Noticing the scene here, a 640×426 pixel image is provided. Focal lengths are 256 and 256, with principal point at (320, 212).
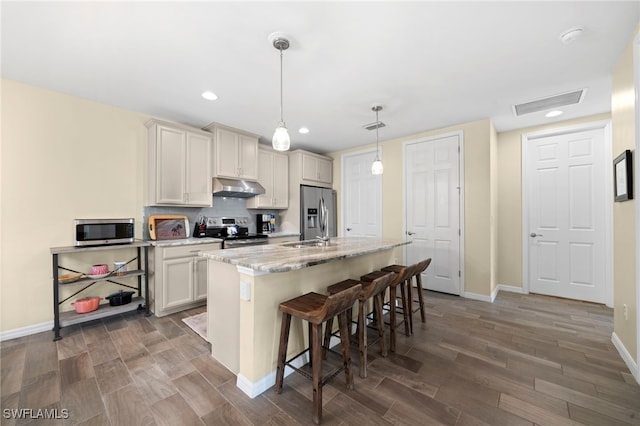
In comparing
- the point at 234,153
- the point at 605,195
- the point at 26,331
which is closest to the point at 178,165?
the point at 234,153

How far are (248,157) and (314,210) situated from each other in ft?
5.28

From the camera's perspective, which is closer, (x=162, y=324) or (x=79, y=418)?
(x=79, y=418)

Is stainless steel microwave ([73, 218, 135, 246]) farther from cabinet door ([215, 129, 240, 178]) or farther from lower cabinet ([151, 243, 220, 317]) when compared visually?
cabinet door ([215, 129, 240, 178])

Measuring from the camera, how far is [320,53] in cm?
213

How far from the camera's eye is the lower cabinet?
3.04 m

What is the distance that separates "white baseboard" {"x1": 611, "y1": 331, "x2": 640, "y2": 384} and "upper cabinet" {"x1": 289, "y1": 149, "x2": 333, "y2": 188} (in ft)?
14.2

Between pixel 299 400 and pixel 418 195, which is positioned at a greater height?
pixel 418 195

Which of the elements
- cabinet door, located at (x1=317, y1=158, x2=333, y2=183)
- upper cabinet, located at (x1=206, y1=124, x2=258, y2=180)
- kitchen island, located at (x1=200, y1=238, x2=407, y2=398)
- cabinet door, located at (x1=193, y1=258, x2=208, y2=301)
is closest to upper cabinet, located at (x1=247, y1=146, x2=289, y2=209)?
upper cabinet, located at (x1=206, y1=124, x2=258, y2=180)

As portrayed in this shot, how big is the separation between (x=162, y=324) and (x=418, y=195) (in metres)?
4.00

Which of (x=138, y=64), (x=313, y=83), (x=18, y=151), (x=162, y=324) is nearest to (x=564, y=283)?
(x=313, y=83)

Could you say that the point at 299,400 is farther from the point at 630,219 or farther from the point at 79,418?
the point at 630,219

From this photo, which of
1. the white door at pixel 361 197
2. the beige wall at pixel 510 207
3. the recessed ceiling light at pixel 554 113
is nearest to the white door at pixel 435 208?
the white door at pixel 361 197

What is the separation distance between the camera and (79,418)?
1547 millimetres

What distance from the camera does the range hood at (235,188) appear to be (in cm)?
375
